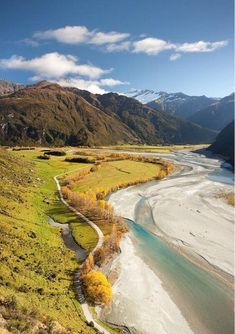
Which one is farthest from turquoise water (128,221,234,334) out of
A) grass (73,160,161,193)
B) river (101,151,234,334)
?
grass (73,160,161,193)

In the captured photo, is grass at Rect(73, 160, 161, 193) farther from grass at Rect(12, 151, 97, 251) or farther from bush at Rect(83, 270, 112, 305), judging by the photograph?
bush at Rect(83, 270, 112, 305)

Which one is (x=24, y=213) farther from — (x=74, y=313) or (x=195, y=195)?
(x=195, y=195)

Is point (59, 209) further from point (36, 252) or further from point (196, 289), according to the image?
point (196, 289)

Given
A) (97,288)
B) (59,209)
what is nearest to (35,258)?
(97,288)

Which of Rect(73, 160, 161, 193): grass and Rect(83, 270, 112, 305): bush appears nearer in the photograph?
Rect(83, 270, 112, 305): bush

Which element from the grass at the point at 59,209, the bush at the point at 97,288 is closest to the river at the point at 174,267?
the bush at the point at 97,288

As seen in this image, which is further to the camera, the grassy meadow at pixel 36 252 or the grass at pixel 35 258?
the grass at pixel 35 258

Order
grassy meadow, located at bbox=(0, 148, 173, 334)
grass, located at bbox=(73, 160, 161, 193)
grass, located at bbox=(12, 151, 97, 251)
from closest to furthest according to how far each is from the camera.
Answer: grassy meadow, located at bbox=(0, 148, 173, 334) < grass, located at bbox=(12, 151, 97, 251) < grass, located at bbox=(73, 160, 161, 193)

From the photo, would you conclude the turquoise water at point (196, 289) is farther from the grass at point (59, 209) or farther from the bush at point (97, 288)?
the bush at point (97, 288)
